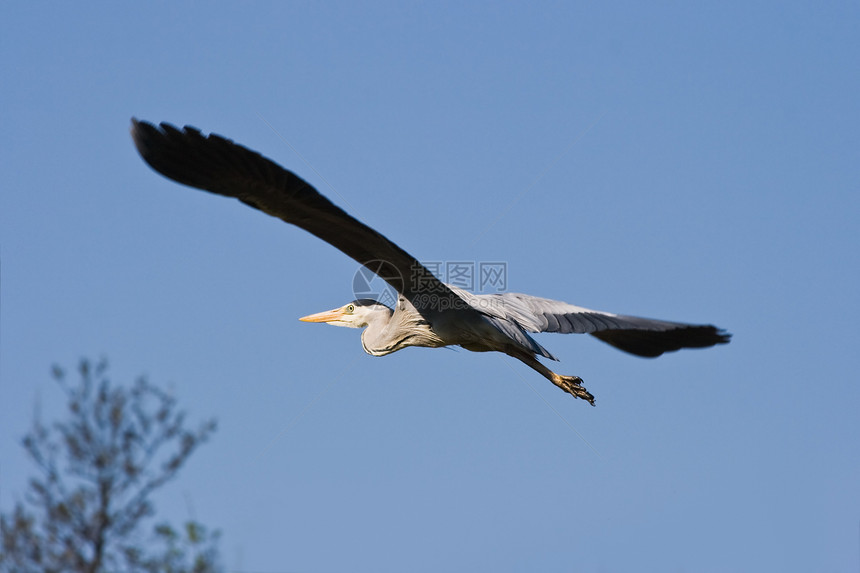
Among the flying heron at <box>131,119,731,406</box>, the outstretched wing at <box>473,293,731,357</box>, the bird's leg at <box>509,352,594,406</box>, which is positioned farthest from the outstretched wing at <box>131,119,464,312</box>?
the bird's leg at <box>509,352,594,406</box>

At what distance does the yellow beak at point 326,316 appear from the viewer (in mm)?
9133

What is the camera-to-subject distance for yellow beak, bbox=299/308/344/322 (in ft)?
30.0

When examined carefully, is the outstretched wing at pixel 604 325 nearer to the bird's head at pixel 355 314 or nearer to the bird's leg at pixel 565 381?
the bird's leg at pixel 565 381

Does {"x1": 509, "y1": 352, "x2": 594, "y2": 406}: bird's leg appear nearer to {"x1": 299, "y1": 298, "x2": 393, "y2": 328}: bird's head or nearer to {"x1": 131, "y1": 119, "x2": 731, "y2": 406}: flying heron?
{"x1": 131, "y1": 119, "x2": 731, "y2": 406}: flying heron

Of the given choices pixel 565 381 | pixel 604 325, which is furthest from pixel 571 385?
pixel 604 325

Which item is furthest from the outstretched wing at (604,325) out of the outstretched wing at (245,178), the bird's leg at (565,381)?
the outstretched wing at (245,178)

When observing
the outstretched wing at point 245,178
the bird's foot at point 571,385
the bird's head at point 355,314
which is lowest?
the bird's foot at point 571,385

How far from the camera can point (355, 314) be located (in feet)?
29.1

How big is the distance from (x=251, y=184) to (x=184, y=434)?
1.61m

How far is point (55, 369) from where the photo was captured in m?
6.03

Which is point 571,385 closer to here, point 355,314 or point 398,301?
point 398,301

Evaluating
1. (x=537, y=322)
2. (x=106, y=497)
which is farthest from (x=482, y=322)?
(x=106, y=497)

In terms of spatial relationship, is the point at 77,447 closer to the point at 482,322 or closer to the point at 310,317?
the point at 482,322

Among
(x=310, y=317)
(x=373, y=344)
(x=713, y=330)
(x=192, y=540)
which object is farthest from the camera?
(x=310, y=317)
